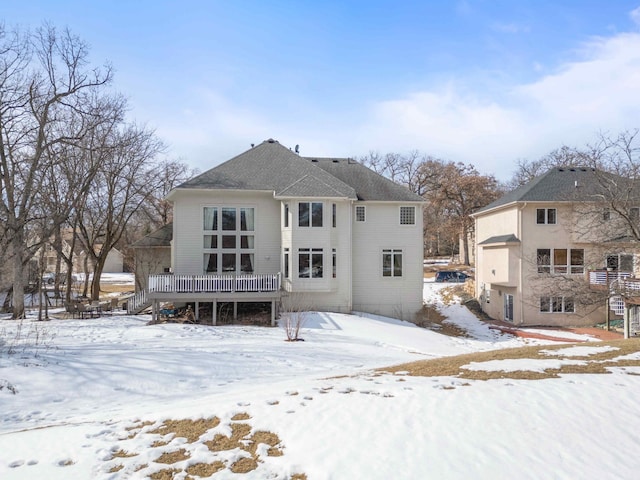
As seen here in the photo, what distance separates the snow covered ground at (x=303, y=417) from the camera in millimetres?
Answer: 4895

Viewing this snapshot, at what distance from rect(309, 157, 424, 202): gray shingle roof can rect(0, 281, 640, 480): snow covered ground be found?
11.6 meters

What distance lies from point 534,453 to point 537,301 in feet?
74.2

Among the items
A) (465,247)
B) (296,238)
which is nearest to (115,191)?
(296,238)

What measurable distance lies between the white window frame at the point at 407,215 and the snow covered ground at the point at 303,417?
1140 cm

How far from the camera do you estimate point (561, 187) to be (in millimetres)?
25891

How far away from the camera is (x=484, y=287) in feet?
98.3

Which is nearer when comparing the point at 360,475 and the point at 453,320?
the point at 360,475

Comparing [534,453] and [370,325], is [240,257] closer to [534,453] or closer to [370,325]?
[370,325]

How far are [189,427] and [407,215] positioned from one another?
1807cm

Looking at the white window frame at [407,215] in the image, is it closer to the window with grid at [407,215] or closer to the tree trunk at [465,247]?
the window with grid at [407,215]

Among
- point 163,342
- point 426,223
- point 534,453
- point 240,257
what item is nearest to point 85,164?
point 240,257

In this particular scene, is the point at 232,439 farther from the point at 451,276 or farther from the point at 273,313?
the point at 451,276

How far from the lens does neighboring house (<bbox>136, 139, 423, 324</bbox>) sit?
2014 centimetres

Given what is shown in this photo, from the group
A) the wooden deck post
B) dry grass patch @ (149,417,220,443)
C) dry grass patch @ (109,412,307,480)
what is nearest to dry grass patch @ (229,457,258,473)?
dry grass patch @ (109,412,307,480)
